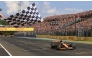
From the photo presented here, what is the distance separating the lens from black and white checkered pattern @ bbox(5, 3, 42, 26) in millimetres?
179125

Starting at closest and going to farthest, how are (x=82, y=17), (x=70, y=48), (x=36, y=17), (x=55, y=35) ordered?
(x=70, y=48)
(x=55, y=35)
(x=82, y=17)
(x=36, y=17)

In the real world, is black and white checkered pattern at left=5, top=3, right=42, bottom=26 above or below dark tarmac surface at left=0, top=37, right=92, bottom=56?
above

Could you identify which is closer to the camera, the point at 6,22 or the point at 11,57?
the point at 11,57

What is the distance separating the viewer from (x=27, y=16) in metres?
181

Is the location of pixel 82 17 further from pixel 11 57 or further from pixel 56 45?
pixel 11 57

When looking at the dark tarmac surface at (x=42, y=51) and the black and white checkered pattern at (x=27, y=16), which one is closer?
the dark tarmac surface at (x=42, y=51)

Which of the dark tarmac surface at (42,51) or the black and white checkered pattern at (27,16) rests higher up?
the black and white checkered pattern at (27,16)

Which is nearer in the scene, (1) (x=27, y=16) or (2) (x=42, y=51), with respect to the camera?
(2) (x=42, y=51)

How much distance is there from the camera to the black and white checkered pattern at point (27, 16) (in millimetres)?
179125


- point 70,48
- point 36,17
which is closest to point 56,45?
point 70,48

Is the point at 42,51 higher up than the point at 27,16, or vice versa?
the point at 27,16

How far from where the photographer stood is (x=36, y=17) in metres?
178

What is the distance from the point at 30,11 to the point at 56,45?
154881 millimetres

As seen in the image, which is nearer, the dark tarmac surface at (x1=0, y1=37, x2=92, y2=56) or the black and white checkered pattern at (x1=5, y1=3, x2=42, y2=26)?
the dark tarmac surface at (x1=0, y1=37, x2=92, y2=56)
